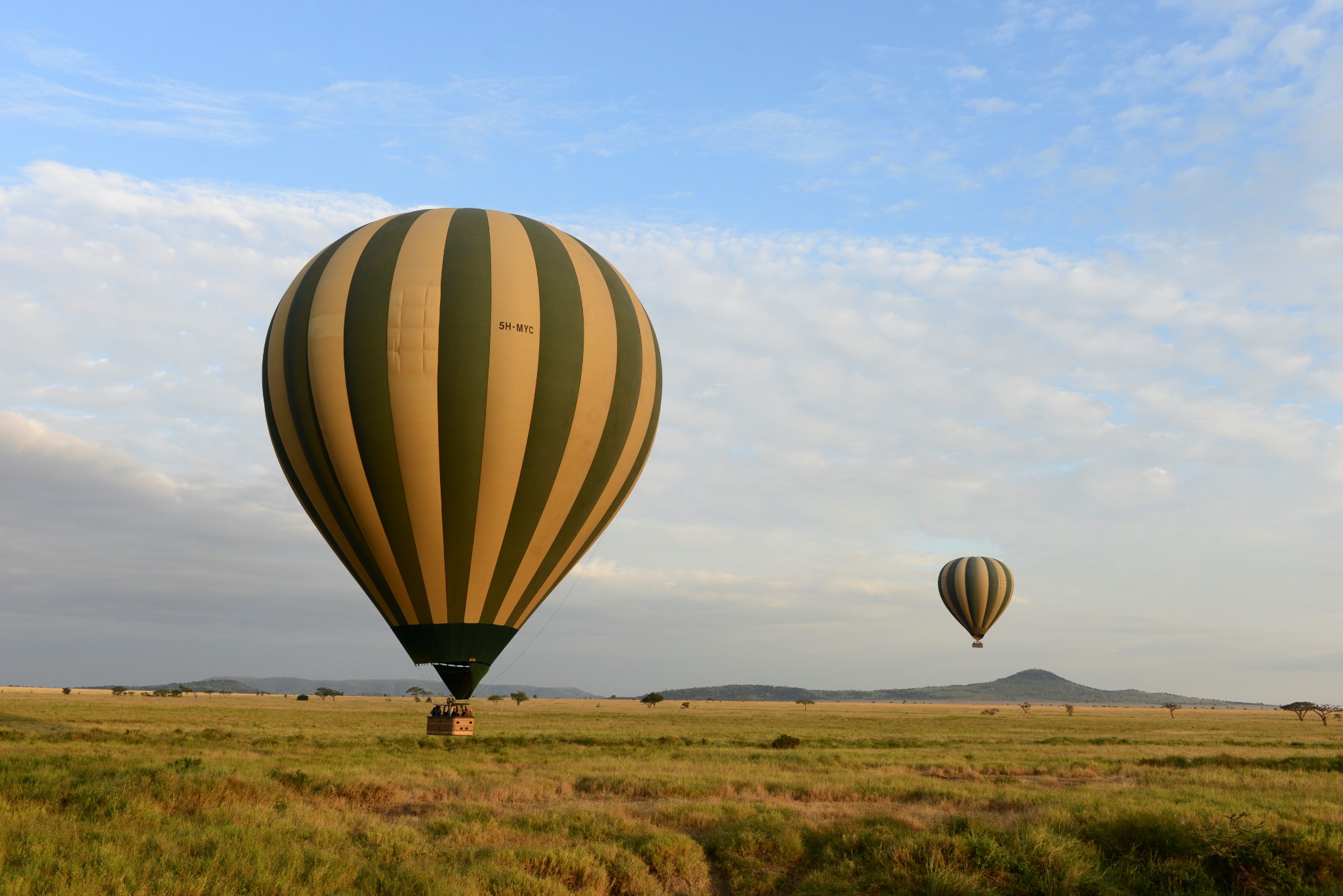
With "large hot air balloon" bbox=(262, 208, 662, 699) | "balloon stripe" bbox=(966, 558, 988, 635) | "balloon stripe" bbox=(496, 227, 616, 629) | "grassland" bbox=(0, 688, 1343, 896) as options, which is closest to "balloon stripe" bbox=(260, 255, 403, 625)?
"large hot air balloon" bbox=(262, 208, 662, 699)

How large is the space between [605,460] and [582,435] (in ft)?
4.40

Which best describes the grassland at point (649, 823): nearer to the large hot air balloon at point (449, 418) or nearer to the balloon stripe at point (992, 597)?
the large hot air balloon at point (449, 418)

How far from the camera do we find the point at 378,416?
87.1 ft

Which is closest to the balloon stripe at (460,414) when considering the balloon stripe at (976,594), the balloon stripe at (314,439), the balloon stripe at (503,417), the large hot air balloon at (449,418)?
the large hot air balloon at (449,418)

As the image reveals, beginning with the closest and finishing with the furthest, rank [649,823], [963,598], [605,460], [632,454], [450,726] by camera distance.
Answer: [649,823], [605,460], [450,726], [632,454], [963,598]

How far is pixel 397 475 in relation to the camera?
26641 millimetres

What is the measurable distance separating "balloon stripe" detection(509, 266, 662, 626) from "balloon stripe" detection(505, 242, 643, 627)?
0.22 ft

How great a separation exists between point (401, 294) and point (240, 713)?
5327cm

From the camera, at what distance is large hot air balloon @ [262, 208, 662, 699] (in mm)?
26641

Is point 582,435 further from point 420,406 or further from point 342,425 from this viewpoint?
point 342,425

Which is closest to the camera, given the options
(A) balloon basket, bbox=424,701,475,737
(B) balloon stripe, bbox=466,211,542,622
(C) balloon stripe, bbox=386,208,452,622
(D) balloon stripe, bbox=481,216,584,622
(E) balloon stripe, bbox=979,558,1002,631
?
(C) balloon stripe, bbox=386,208,452,622

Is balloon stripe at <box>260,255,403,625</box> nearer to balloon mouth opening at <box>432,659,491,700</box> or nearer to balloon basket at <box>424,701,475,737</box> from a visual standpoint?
balloon mouth opening at <box>432,659,491,700</box>

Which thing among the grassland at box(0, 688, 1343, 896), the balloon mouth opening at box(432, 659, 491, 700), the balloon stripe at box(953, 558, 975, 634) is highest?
the balloon stripe at box(953, 558, 975, 634)

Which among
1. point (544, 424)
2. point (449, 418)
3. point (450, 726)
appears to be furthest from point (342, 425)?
point (450, 726)
